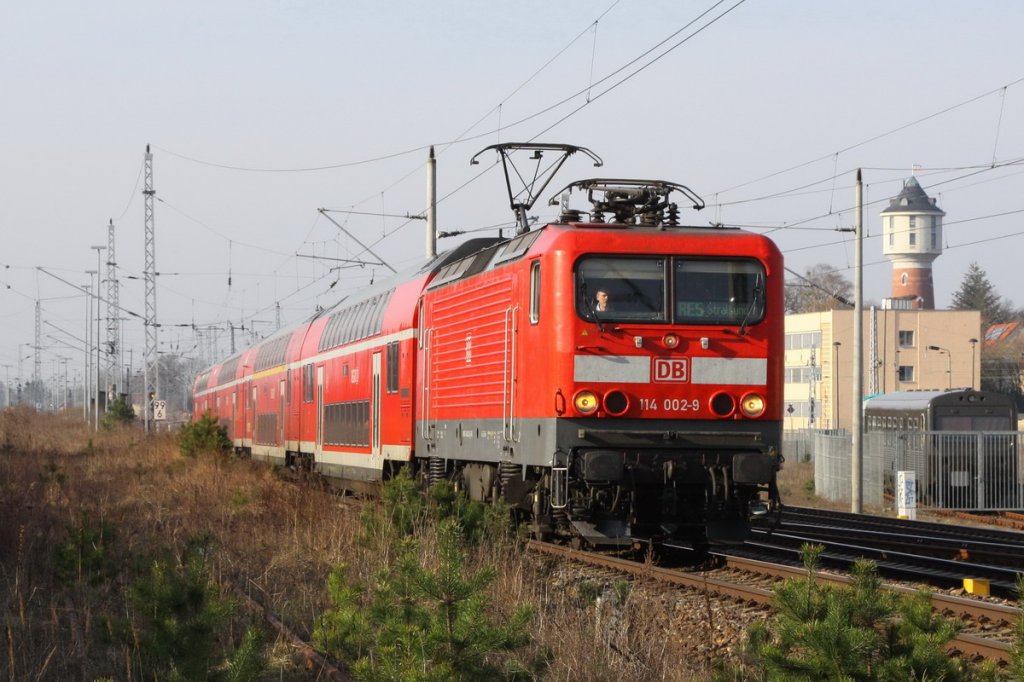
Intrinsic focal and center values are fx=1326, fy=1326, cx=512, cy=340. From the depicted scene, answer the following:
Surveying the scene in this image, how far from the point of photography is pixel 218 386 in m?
46.9

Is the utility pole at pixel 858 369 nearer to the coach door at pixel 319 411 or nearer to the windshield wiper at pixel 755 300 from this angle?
the coach door at pixel 319 411

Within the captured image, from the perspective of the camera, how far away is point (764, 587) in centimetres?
1153

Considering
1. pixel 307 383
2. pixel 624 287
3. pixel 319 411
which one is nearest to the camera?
pixel 624 287

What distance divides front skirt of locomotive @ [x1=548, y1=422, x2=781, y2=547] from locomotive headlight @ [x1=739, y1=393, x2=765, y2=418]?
117 millimetres

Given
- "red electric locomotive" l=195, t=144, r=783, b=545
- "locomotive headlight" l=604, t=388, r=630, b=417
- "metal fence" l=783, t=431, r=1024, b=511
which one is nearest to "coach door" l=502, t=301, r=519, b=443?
"red electric locomotive" l=195, t=144, r=783, b=545

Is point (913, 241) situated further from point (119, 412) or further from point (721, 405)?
point (721, 405)

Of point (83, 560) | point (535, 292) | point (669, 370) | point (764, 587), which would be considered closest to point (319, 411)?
point (535, 292)

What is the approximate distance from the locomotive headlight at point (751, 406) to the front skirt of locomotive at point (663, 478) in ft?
0.38

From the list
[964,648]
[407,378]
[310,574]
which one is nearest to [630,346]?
[310,574]

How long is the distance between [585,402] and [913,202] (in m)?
119

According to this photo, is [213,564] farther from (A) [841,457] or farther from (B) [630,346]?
(A) [841,457]

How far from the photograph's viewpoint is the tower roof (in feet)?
408

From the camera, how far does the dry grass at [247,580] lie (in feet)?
27.0

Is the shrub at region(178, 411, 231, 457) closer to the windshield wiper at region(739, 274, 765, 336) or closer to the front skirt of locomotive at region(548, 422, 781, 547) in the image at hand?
the front skirt of locomotive at region(548, 422, 781, 547)
